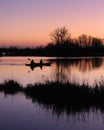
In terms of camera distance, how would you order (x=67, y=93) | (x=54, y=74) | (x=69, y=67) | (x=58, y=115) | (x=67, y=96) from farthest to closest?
(x=69, y=67)
(x=54, y=74)
(x=67, y=93)
(x=67, y=96)
(x=58, y=115)

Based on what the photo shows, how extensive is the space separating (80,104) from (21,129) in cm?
467

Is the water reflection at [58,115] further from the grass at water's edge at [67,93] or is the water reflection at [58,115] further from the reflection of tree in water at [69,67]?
the reflection of tree in water at [69,67]

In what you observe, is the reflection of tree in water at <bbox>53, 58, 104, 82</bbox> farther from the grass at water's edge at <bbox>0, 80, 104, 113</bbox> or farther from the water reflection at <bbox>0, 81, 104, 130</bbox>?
the water reflection at <bbox>0, 81, 104, 130</bbox>

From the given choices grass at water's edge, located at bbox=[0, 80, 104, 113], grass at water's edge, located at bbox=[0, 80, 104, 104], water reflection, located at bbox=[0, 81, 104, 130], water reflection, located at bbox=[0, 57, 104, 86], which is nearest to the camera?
water reflection, located at bbox=[0, 81, 104, 130]

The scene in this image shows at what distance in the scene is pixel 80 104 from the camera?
15195mm

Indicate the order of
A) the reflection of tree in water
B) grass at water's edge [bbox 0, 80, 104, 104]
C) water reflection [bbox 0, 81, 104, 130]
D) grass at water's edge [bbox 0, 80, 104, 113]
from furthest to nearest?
the reflection of tree in water
grass at water's edge [bbox 0, 80, 104, 104]
grass at water's edge [bbox 0, 80, 104, 113]
water reflection [bbox 0, 81, 104, 130]

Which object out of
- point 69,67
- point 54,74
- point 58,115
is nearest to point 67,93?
point 58,115

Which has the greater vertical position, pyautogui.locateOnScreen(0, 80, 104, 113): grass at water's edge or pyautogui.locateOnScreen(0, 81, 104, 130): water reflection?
pyautogui.locateOnScreen(0, 80, 104, 113): grass at water's edge

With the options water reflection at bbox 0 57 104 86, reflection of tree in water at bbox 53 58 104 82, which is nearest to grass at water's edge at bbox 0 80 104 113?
water reflection at bbox 0 57 104 86

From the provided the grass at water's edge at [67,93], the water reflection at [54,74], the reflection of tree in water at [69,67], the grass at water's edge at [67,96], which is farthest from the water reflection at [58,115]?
the reflection of tree in water at [69,67]

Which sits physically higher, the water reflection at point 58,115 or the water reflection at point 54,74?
the water reflection at point 58,115

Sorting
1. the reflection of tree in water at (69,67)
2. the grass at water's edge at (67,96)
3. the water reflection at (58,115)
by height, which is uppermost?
the grass at water's edge at (67,96)

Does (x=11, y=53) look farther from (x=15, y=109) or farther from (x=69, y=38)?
(x=15, y=109)

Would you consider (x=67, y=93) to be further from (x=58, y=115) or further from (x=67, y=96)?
(x=58, y=115)
